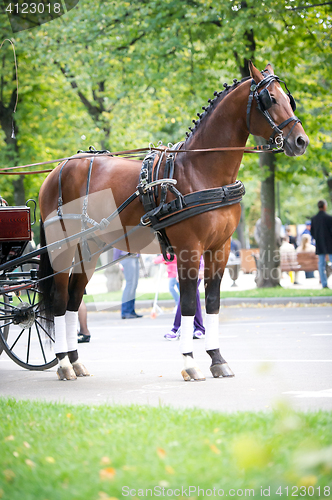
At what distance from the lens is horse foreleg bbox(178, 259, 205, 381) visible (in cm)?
605

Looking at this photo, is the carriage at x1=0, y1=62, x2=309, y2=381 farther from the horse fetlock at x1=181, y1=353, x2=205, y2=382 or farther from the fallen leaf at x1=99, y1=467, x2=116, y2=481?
the fallen leaf at x1=99, y1=467, x2=116, y2=481

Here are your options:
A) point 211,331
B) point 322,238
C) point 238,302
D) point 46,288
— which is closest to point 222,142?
point 211,331

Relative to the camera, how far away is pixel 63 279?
692 centimetres

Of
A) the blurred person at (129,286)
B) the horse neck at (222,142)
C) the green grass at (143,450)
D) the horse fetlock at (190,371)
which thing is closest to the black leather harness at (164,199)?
the horse neck at (222,142)

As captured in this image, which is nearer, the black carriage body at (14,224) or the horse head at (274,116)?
the horse head at (274,116)

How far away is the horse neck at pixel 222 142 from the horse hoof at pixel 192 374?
173 centimetres

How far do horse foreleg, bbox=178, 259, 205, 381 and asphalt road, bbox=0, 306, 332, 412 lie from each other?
137mm

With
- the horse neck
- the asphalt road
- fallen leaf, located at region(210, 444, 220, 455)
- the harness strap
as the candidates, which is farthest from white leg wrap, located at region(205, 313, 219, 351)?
fallen leaf, located at region(210, 444, 220, 455)

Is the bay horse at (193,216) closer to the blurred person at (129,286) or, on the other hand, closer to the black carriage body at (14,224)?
the black carriage body at (14,224)

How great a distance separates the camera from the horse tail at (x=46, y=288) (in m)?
7.09

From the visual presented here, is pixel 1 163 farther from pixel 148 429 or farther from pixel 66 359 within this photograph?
pixel 148 429

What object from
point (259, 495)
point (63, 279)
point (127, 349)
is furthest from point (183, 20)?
point (259, 495)

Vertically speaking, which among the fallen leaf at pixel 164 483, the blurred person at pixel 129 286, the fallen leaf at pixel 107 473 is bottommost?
the blurred person at pixel 129 286

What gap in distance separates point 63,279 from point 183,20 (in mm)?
9843
